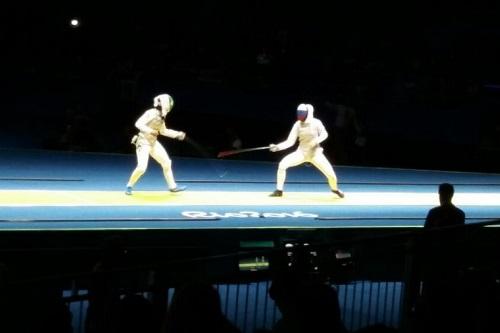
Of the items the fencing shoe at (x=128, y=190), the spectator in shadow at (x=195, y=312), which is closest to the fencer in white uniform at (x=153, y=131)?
the fencing shoe at (x=128, y=190)

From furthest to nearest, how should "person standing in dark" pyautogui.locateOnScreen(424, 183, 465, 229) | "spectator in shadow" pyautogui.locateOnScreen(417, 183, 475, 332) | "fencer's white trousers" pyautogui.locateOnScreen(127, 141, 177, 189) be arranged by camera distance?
"fencer's white trousers" pyautogui.locateOnScreen(127, 141, 177, 189) < "person standing in dark" pyautogui.locateOnScreen(424, 183, 465, 229) < "spectator in shadow" pyautogui.locateOnScreen(417, 183, 475, 332)

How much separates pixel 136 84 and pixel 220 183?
478 centimetres

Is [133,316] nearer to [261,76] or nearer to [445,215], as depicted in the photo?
[445,215]

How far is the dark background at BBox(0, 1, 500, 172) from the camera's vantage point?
19719mm

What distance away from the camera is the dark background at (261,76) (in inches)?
776

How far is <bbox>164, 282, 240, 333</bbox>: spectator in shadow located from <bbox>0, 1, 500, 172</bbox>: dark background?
13.4 m

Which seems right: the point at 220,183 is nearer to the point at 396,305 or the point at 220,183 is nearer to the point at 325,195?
the point at 325,195

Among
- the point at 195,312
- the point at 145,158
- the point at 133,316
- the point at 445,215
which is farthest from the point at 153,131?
the point at 195,312

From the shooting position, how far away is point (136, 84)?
66.7 feet

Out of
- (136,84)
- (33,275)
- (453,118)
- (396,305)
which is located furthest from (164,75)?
(396,305)

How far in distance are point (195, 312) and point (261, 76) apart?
16.0 metres

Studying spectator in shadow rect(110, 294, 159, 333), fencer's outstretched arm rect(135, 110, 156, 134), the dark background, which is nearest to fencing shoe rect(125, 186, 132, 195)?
fencer's outstretched arm rect(135, 110, 156, 134)

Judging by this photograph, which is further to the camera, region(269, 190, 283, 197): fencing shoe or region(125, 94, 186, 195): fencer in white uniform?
region(269, 190, 283, 197): fencing shoe

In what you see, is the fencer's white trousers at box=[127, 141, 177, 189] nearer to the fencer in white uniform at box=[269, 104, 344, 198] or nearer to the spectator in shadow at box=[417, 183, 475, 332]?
the fencer in white uniform at box=[269, 104, 344, 198]
